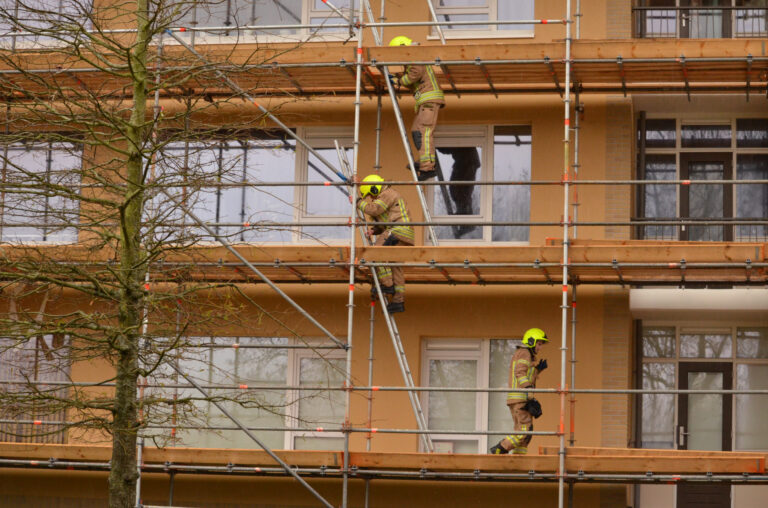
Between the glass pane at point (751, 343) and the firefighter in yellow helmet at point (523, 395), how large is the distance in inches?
149

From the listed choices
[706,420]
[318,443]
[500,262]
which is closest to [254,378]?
[318,443]

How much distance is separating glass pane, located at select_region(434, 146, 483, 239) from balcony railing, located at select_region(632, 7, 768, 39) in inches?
127

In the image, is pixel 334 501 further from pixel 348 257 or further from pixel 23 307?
pixel 23 307

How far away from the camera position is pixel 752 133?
19891 mm

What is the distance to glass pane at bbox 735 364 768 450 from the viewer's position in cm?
1903

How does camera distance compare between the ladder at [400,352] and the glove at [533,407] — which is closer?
the glove at [533,407]

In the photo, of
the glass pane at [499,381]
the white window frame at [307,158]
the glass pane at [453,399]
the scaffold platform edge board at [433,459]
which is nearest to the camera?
the scaffold platform edge board at [433,459]

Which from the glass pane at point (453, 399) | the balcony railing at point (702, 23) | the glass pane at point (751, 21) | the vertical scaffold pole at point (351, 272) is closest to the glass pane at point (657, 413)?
the glass pane at point (453, 399)

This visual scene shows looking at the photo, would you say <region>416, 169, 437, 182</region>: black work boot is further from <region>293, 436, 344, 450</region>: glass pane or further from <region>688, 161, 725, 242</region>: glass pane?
<region>688, 161, 725, 242</region>: glass pane

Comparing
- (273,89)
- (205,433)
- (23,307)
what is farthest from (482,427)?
(23,307)

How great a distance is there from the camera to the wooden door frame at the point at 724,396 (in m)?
19.2

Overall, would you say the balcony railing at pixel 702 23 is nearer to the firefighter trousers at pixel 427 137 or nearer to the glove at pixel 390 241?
the firefighter trousers at pixel 427 137

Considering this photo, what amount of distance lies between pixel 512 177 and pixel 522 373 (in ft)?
10.4

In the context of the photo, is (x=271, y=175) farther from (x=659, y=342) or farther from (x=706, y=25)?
(x=706, y=25)
